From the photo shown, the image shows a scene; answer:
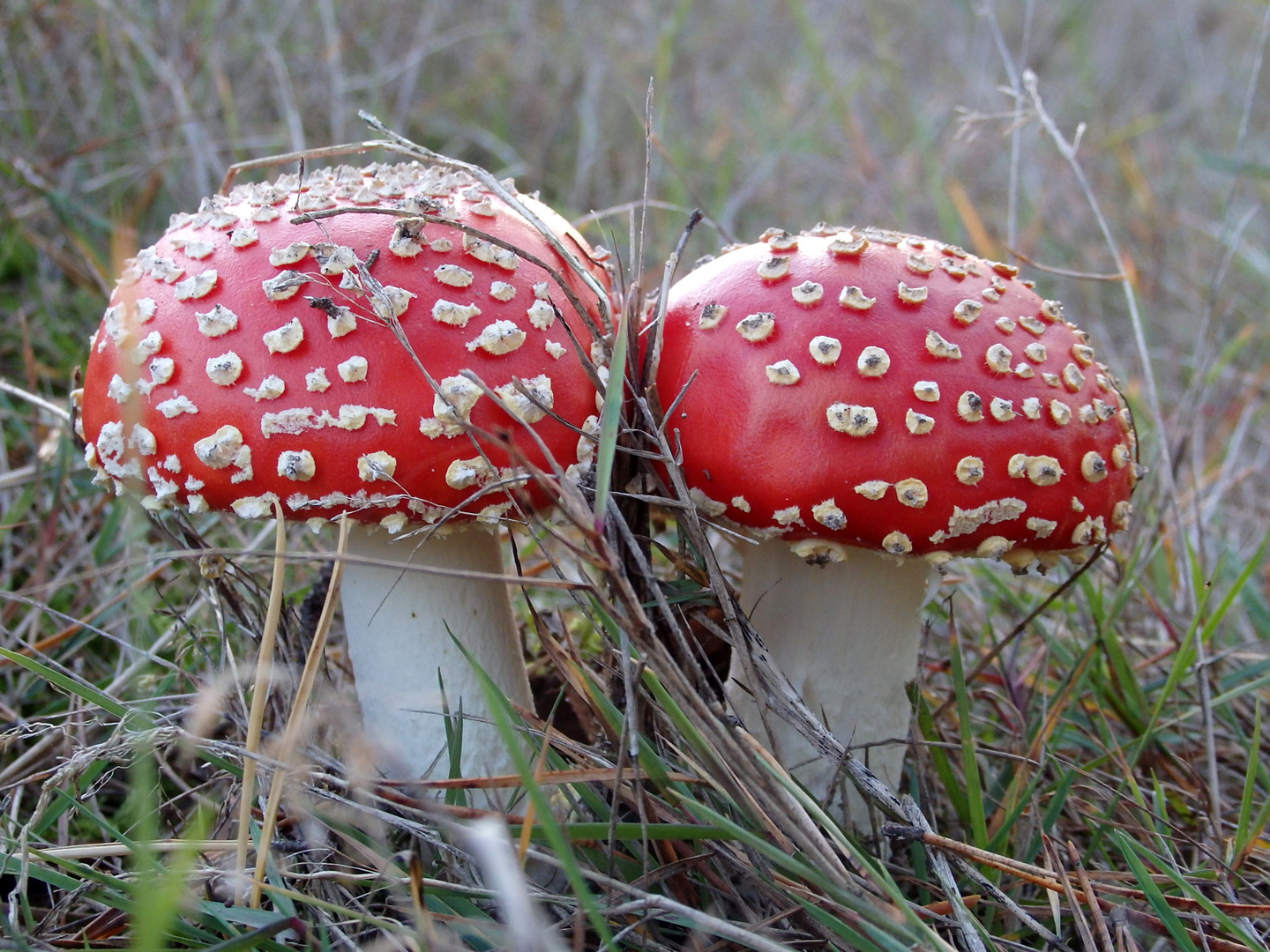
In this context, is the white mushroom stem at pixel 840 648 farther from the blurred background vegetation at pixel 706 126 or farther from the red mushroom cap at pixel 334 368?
the blurred background vegetation at pixel 706 126

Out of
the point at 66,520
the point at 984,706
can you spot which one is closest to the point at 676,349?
the point at 984,706

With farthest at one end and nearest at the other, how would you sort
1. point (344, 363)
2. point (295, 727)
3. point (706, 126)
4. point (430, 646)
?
1. point (706, 126)
2. point (430, 646)
3. point (344, 363)
4. point (295, 727)

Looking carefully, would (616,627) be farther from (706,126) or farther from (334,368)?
(706,126)

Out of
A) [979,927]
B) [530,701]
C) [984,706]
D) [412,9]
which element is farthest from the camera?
[412,9]

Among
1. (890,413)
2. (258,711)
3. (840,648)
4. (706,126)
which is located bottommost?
(840,648)

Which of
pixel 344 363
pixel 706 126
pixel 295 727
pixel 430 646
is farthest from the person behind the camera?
pixel 706 126

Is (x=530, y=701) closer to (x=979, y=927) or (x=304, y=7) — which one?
(x=979, y=927)

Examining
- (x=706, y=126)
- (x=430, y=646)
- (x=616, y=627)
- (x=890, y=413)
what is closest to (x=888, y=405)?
(x=890, y=413)
